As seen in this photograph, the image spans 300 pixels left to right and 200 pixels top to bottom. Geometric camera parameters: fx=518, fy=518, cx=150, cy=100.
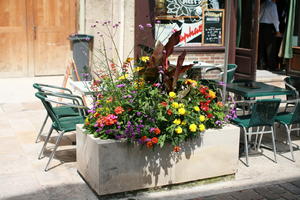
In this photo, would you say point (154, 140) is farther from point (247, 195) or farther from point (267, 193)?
point (267, 193)

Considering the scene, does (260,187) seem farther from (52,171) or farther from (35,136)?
(35,136)

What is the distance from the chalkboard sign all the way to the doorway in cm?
312

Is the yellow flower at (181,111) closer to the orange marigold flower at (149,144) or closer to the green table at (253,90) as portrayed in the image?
the orange marigold flower at (149,144)

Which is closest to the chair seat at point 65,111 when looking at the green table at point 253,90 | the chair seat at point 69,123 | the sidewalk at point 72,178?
the chair seat at point 69,123

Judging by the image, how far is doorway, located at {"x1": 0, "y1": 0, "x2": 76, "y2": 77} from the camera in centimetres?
1127

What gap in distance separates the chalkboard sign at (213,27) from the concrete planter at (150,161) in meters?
5.06

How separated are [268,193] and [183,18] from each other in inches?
216

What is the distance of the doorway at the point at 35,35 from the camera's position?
11.3 metres

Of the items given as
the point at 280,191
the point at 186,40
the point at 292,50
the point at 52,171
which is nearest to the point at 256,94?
Answer: the point at 280,191

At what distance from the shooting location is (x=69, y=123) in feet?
20.2

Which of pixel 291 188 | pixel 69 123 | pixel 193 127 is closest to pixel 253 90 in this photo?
pixel 291 188

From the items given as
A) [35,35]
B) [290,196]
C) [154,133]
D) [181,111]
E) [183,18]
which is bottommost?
[290,196]

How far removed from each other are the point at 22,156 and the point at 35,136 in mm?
877

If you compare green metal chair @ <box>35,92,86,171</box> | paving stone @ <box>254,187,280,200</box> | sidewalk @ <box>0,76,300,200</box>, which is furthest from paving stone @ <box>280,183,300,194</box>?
green metal chair @ <box>35,92,86,171</box>
